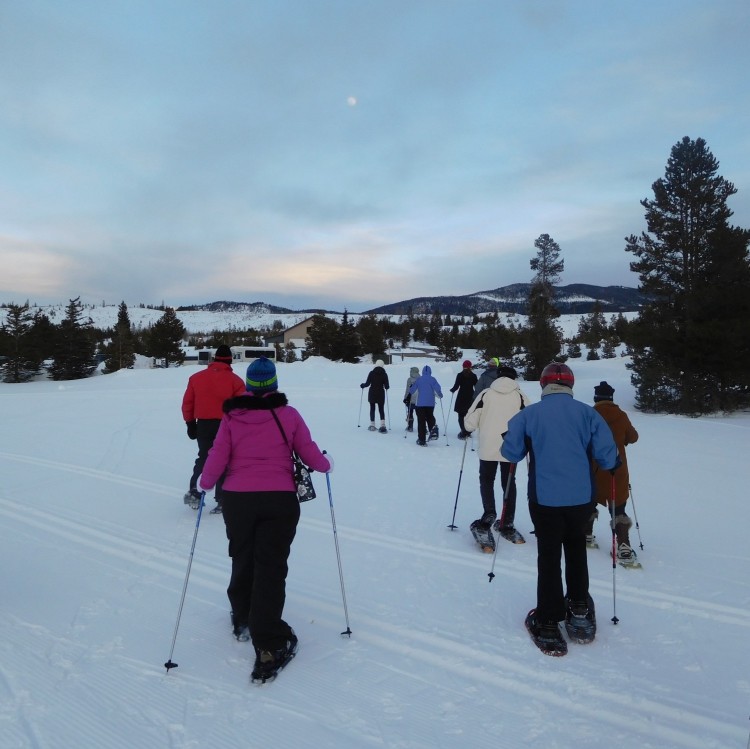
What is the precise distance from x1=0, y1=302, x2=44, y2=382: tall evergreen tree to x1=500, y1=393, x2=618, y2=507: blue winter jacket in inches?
1886

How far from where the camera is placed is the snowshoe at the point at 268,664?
3.11 m

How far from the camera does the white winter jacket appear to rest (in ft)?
18.4

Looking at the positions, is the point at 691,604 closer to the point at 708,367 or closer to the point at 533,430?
the point at 533,430

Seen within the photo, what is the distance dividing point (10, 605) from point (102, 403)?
17.9m

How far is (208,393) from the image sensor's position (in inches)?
242

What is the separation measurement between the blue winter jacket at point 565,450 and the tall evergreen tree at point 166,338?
172 ft

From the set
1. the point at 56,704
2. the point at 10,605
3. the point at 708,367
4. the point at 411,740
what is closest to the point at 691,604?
the point at 411,740

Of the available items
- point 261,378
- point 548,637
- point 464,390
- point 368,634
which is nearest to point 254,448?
point 261,378

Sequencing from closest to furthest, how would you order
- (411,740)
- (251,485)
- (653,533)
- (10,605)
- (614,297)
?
(411,740) → (251,485) → (10,605) → (653,533) → (614,297)

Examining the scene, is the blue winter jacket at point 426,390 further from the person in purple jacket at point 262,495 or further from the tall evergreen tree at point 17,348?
the tall evergreen tree at point 17,348

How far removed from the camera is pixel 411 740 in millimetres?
2666

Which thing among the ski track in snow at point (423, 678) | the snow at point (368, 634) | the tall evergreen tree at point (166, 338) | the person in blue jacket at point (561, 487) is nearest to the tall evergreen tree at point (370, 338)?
the tall evergreen tree at point (166, 338)

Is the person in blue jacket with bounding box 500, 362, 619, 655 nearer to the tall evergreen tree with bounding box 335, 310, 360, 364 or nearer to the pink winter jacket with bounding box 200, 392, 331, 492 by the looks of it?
the pink winter jacket with bounding box 200, 392, 331, 492

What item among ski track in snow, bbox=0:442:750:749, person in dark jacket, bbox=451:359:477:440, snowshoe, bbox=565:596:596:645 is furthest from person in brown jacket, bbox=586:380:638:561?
person in dark jacket, bbox=451:359:477:440
